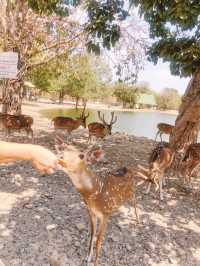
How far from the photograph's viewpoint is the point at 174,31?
32.1 feet

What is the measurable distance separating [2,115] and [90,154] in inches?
383

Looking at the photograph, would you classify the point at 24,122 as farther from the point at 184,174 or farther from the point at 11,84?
the point at 184,174

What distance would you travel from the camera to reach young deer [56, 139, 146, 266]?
3.92 meters

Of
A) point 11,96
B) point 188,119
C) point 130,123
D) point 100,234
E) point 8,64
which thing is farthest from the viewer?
point 130,123

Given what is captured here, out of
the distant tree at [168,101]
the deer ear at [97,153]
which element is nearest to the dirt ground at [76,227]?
the deer ear at [97,153]

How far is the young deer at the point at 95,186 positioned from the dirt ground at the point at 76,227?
64cm

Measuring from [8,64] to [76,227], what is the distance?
3.69 m

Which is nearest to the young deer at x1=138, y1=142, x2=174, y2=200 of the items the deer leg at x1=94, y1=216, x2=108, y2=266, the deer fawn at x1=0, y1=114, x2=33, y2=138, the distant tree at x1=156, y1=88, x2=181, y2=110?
the deer leg at x1=94, y1=216, x2=108, y2=266

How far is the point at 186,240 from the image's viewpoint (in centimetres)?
586

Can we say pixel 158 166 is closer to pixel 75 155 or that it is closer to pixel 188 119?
pixel 188 119

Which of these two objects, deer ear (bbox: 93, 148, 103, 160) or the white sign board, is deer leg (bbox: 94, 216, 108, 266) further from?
the white sign board

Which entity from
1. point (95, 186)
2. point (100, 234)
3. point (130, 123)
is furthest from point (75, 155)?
point (130, 123)

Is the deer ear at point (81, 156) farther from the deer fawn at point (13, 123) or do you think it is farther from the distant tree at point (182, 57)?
the deer fawn at point (13, 123)

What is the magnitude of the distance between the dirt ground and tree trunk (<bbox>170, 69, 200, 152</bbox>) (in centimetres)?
172
